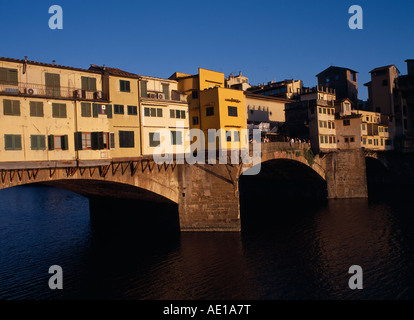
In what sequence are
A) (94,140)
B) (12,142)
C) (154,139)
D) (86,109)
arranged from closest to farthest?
(12,142)
(86,109)
(94,140)
(154,139)

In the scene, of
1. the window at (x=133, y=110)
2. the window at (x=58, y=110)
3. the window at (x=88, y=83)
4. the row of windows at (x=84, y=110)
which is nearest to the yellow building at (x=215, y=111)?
the row of windows at (x=84, y=110)

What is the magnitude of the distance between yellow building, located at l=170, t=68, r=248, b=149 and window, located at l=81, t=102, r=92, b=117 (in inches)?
656

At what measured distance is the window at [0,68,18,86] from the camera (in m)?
33.2

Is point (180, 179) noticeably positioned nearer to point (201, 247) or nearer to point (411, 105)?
point (201, 247)

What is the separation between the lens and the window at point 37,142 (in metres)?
34.2

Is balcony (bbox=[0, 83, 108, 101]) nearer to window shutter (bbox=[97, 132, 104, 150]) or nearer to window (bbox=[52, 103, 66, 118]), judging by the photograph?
window (bbox=[52, 103, 66, 118])

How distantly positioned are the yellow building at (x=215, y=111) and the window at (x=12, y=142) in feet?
79.2

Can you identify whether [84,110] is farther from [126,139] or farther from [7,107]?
[7,107]

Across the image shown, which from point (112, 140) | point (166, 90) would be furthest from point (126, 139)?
point (166, 90)

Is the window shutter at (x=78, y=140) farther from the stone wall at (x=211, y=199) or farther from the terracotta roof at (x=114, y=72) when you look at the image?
the stone wall at (x=211, y=199)

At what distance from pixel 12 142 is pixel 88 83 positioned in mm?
11043

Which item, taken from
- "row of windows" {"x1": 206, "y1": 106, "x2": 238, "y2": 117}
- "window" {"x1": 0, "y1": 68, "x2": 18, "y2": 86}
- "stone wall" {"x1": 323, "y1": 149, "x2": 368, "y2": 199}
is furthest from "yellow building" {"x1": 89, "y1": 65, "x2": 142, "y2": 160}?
"stone wall" {"x1": 323, "y1": 149, "x2": 368, "y2": 199}

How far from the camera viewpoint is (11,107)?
33.0 m
